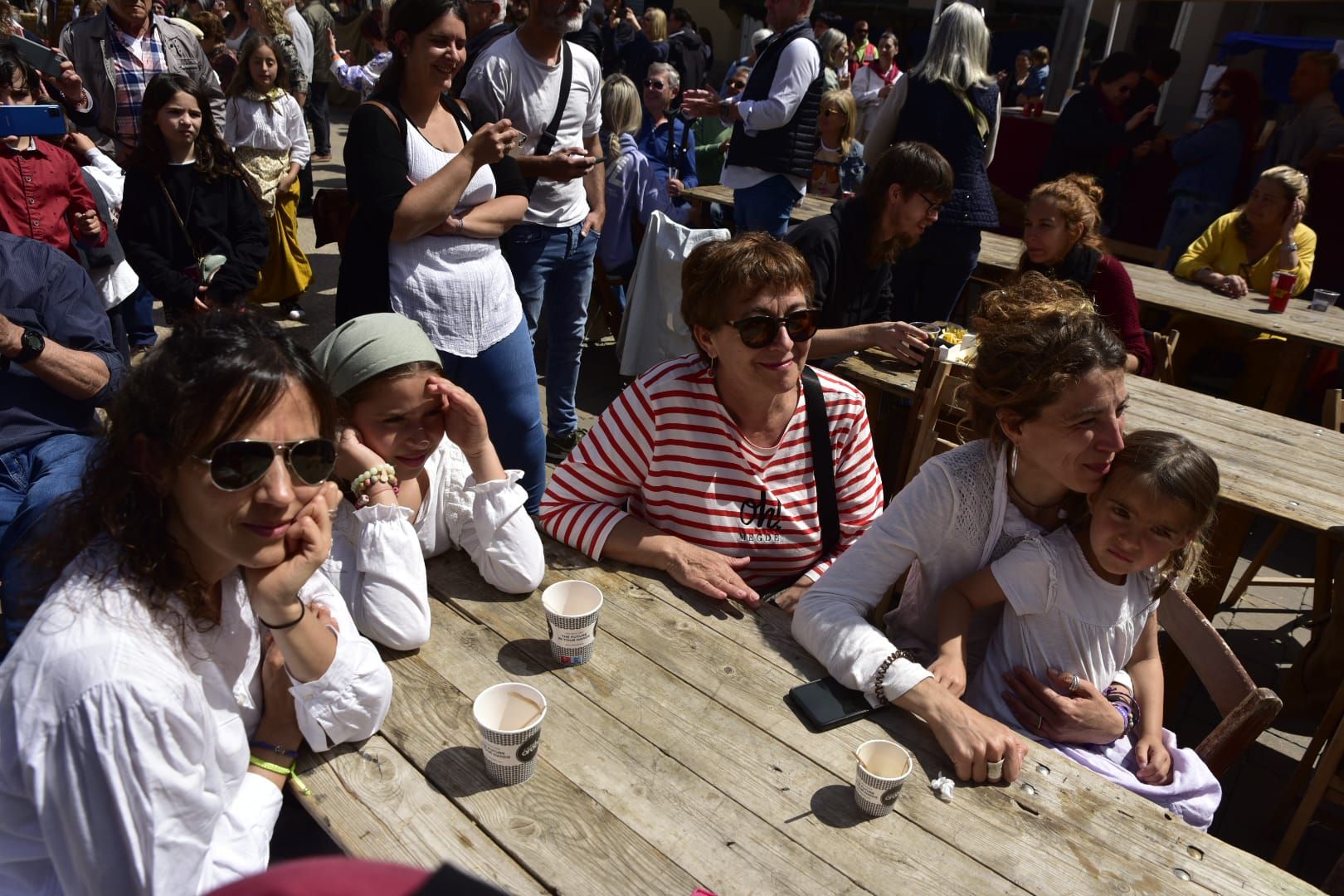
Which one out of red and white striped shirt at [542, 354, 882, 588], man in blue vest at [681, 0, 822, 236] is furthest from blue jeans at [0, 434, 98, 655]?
man in blue vest at [681, 0, 822, 236]

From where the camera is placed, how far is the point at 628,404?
241 centimetres

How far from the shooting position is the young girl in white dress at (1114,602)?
1897 mm

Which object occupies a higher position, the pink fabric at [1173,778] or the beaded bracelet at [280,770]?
the beaded bracelet at [280,770]

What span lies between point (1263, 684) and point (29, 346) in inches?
174

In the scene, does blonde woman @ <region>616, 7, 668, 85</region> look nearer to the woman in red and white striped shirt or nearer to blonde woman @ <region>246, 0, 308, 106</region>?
blonde woman @ <region>246, 0, 308, 106</region>

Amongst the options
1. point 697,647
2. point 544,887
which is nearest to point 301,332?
point 697,647

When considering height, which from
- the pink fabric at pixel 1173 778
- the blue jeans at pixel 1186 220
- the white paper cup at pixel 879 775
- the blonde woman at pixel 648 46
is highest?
the blonde woman at pixel 648 46

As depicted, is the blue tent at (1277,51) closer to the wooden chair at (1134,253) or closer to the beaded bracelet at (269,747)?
the wooden chair at (1134,253)

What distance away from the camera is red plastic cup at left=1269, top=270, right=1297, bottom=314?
4.89 m

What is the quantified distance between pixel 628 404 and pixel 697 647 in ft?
2.47

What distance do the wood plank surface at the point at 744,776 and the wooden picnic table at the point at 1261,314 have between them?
3.67m

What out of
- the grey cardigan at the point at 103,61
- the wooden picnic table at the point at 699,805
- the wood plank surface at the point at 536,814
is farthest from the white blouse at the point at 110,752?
the grey cardigan at the point at 103,61

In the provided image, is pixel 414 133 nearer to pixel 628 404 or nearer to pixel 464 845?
pixel 628 404

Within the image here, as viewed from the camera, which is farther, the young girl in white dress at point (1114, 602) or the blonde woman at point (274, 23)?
the blonde woman at point (274, 23)
